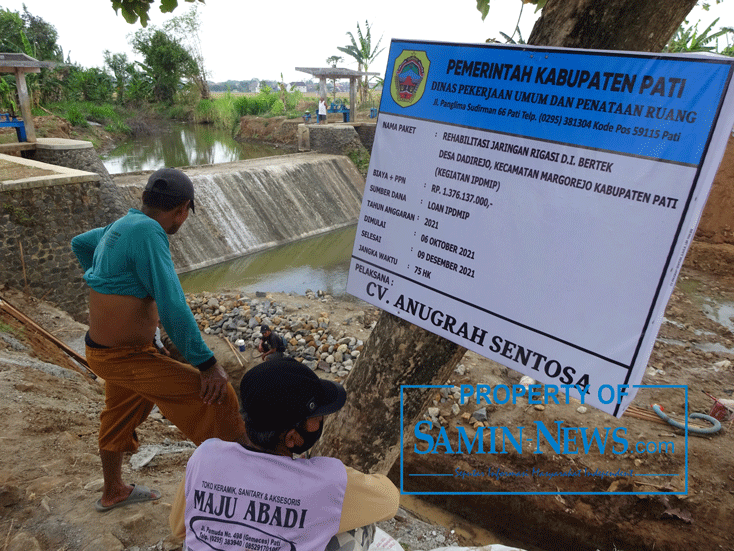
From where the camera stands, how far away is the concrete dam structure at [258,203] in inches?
459

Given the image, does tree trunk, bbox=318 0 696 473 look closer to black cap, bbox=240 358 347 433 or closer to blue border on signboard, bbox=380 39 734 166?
blue border on signboard, bbox=380 39 734 166

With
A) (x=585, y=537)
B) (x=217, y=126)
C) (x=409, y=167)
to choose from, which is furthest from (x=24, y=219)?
(x=217, y=126)

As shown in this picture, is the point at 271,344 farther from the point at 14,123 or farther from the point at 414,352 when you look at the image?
the point at 14,123

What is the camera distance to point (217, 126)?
31.5 metres

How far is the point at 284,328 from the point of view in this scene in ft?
23.0

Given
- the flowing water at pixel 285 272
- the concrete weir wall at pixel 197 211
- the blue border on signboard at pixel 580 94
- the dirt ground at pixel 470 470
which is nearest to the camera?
the blue border on signboard at pixel 580 94

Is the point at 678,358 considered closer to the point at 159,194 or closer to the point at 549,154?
the point at 549,154

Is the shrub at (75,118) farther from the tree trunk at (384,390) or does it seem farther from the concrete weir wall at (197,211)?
the tree trunk at (384,390)

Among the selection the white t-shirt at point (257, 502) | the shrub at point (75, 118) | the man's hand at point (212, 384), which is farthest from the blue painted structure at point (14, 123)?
the shrub at point (75, 118)

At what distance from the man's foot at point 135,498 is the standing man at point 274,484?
4.36ft

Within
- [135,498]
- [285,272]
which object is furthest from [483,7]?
[285,272]

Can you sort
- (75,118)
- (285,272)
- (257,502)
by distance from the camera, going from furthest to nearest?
(75,118), (285,272), (257,502)

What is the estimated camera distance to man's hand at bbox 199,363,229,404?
2.03 metres

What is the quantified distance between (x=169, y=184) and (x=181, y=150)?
24978mm
